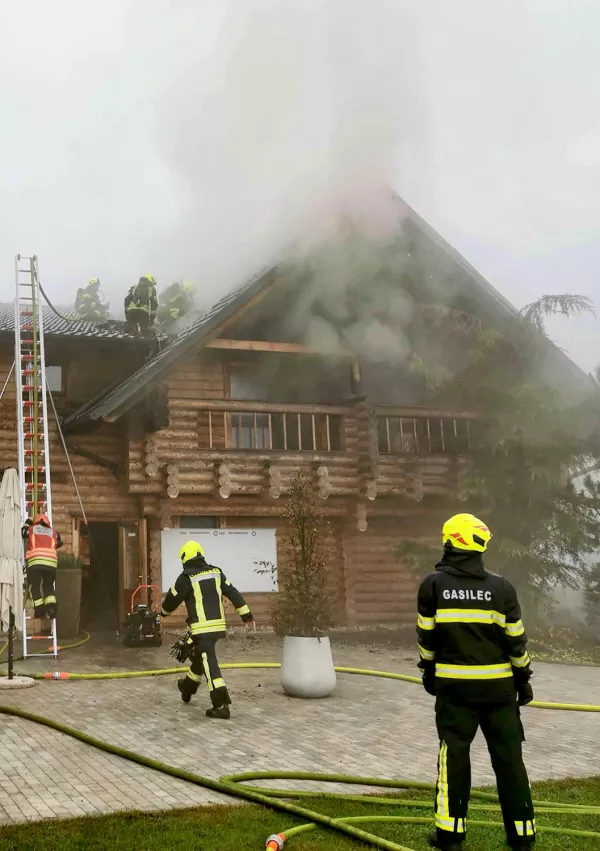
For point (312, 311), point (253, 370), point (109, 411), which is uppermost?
point (312, 311)

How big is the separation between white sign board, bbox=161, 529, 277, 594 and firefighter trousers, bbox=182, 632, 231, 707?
6.96 m

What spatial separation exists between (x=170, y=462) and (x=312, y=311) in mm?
4252

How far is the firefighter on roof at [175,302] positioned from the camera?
20.3 m

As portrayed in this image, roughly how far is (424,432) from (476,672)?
11986mm

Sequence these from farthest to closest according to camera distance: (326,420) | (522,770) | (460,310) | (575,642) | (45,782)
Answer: (460,310)
(326,420)
(575,642)
(45,782)
(522,770)

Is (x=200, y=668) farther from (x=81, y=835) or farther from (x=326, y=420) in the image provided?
(x=326, y=420)

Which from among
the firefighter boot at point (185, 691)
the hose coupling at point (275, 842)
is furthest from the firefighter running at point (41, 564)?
the hose coupling at point (275, 842)

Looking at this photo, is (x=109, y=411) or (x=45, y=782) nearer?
(x=45, y=782)

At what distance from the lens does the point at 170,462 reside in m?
14.1

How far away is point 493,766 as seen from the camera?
406 centimetres

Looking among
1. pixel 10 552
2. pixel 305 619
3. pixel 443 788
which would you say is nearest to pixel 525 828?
pixel 443 788

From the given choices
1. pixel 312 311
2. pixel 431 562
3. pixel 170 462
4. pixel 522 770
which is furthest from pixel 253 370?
pixel 522 770

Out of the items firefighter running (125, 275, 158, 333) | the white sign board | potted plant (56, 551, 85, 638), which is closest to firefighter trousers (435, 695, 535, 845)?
potted plant (56, 551, 85, 638)

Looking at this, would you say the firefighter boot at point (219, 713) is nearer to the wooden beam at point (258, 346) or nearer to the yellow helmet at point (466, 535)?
the yellow helmet at point (466, 535)
